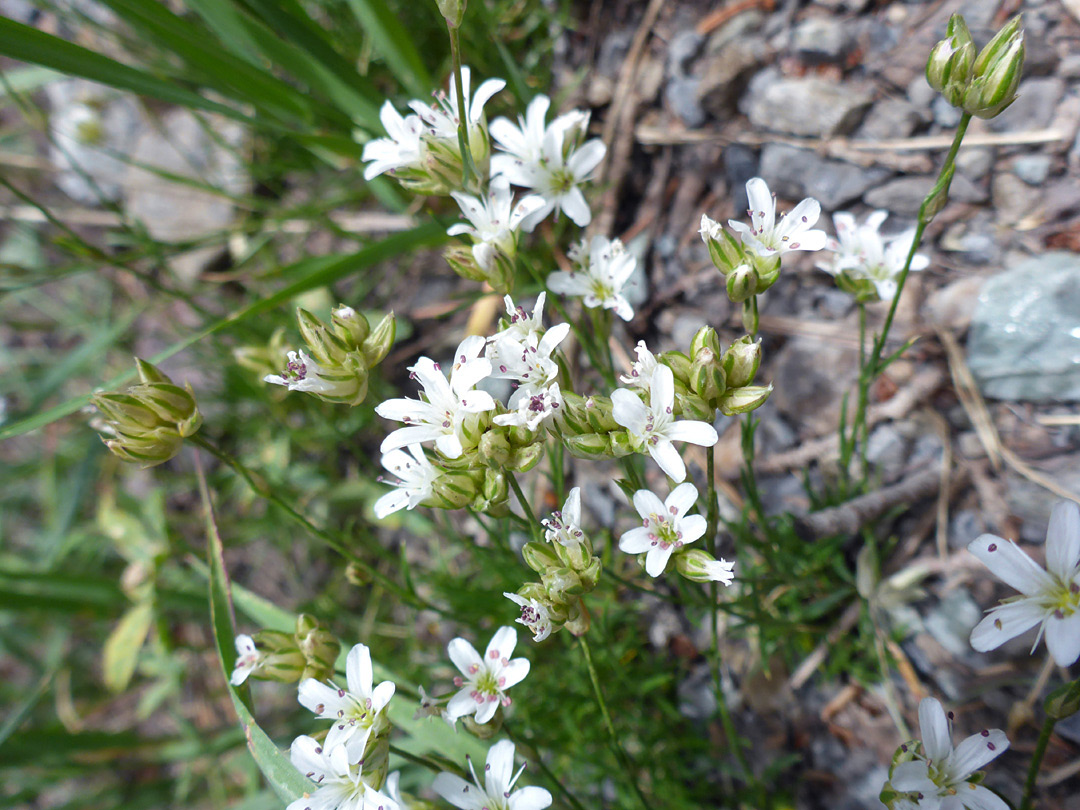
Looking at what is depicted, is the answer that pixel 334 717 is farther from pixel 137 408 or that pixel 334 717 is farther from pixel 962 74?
pixel 962 74

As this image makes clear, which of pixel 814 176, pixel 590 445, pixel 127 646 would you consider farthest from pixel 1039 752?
pixel 127 646

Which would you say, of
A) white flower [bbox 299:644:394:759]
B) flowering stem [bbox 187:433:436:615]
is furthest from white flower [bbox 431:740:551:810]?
flowering stem [bbox 187:433:436:615]

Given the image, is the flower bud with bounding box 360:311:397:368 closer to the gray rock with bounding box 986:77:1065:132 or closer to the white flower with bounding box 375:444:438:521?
the white flower with bounding box 375:444:438:521

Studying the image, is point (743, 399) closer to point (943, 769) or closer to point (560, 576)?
point (560, 576)

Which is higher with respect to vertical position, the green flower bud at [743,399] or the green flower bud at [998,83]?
the green flower bud at [998,83]

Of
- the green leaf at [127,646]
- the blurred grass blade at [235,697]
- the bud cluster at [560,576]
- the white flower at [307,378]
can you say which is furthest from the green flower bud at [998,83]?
the green leaf at [127,646]

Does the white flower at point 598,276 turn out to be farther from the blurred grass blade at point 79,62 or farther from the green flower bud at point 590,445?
the blurred grass blade at point 79,62

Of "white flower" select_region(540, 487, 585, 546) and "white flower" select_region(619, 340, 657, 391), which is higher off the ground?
"white flower" select_region(619, 340, 657, 391)
